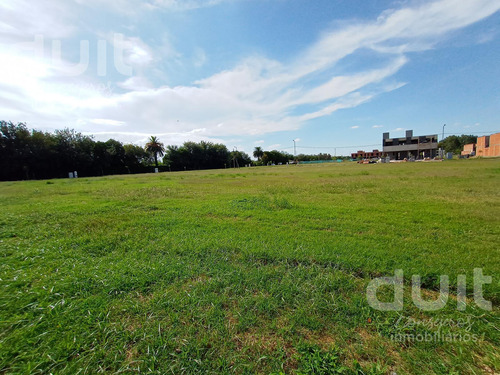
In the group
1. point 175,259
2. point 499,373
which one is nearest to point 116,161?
point 175,259

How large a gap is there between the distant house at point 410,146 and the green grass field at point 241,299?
263ft

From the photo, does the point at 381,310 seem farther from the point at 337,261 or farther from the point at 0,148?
the point at 0,148

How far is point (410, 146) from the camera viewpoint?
226ft

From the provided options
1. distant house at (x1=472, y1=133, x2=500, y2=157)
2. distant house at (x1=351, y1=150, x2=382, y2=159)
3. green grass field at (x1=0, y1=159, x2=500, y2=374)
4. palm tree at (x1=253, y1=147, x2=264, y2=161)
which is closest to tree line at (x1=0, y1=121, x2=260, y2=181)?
palm tree at (x1=253, y1=147, x2=264, y2=161)

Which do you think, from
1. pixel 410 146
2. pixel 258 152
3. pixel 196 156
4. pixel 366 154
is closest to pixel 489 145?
pixel 410 146

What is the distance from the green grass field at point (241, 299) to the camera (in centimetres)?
168

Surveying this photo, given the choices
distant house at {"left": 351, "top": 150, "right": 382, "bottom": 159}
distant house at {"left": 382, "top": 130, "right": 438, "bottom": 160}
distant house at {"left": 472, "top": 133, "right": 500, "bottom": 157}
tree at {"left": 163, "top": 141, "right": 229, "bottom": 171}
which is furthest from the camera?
distant house at {"left": 351, "top": 150, "right": 382, "bottom": 159}

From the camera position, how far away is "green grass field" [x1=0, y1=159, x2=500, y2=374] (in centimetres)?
168

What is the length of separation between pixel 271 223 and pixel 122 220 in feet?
13.4


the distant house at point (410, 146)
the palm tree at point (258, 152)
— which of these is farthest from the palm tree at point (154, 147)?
the distant house at point (410, 146)

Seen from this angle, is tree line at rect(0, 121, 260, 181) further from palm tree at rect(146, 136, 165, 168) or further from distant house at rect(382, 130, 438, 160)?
distant house at rect(382, 130, 438, 160)

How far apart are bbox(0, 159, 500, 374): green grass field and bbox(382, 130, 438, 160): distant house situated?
3160 inches

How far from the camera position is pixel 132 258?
3404mm

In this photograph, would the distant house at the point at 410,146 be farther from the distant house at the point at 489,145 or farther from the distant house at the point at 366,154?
the distant house at the point at 366,154
